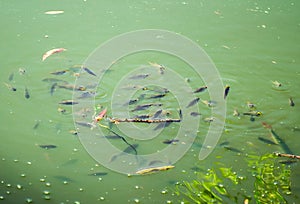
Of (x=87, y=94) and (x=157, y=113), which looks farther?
(x=87, y=94)

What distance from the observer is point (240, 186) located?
2.49 metres

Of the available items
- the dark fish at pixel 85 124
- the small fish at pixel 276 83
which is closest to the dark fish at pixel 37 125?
the dark fish at pixel 85 124

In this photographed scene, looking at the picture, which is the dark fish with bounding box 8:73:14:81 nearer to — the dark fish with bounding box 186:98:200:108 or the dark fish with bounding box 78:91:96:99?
the dark fish with bounding box 78:91:96:99

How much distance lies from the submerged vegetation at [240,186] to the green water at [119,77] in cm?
6

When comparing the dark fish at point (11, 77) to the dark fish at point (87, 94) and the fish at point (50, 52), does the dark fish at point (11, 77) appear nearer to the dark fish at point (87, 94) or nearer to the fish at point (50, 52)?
the fish at point (50, 52)

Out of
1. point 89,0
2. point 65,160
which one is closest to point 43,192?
point 65,160

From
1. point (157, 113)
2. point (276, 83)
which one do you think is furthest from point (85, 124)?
point (276, 83)

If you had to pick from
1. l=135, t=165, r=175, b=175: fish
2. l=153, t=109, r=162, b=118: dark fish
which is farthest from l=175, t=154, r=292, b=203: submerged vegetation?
l=153, t=109, r=162, b=118: dark fish

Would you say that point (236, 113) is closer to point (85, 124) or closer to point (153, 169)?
point (153, 169)

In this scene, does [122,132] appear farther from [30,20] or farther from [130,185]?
[30,20]

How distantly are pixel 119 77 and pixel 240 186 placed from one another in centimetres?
166

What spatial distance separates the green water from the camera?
244cm

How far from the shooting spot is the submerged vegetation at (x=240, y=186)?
239 cm

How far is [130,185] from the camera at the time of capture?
8.02 ft
